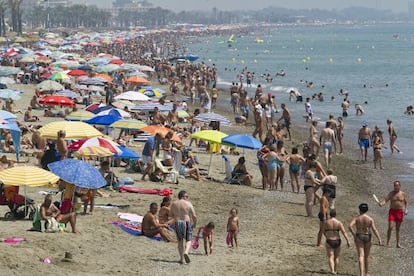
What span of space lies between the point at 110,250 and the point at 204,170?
797 centimetres

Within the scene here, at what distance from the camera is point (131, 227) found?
13203 mm

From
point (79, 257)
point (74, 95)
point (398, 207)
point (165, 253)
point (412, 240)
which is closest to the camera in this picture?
point (79, 257)

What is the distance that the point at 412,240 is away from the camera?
14.7 meters

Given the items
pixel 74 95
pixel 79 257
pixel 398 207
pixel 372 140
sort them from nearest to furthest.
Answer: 1. pixel 79 257
2. pixel 398 207
3. pixel 372 140
4. pixel 74 95

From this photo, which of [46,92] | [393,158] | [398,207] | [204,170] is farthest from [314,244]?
[46,92]

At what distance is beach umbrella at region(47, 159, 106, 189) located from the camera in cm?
1210

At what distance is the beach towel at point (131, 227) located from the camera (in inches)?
508

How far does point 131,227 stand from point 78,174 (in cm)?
155

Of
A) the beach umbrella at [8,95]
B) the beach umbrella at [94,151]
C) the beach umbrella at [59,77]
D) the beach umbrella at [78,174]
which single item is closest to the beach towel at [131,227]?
the beach umbrella at [78,174]

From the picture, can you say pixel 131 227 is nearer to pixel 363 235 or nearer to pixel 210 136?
pixel 363 235

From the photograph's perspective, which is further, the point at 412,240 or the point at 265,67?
the point at 265,67

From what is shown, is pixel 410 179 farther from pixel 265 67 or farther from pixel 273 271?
pixel 265 67

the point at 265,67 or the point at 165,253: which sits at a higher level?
the point at 165,253

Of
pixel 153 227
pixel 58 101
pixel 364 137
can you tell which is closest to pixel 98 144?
pixel 153 227
